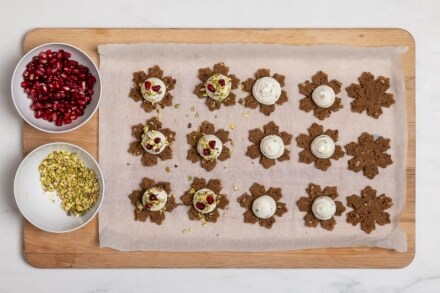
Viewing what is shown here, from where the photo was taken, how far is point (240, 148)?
183cm

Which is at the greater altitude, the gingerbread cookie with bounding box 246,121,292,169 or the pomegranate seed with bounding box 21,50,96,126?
the pomegranate seed with bounding box 21,50,96,126

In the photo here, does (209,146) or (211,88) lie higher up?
(211,88)

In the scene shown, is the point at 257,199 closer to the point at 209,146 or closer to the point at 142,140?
the point at 209,146

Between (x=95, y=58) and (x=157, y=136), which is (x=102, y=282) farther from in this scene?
(x=95, y=58)

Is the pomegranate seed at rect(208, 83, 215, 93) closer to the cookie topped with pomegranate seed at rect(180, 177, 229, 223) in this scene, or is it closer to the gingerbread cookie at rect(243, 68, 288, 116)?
the gingerbread cookie at rect(243, 68, 288, 116)

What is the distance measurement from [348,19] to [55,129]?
1089 mm

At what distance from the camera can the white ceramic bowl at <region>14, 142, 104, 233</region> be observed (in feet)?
5.68

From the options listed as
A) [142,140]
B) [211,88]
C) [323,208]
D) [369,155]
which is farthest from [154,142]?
[369,155]

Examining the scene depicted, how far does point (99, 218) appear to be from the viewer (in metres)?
1.80

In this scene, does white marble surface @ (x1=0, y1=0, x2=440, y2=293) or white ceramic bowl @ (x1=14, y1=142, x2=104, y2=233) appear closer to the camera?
white ceramic bowl @ (x1=14, y1=142, x2=104, y2=233)

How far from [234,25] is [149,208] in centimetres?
71

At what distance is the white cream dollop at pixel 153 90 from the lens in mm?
1759

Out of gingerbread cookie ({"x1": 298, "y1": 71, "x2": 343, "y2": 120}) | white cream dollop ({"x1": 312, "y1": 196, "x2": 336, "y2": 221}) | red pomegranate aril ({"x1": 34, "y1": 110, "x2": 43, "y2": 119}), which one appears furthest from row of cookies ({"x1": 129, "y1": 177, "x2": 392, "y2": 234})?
red pomegranate aril ({"x1": 34, "y1": 110, "x2": 43, "y2": 119})

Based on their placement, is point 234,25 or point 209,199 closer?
point 209,199
